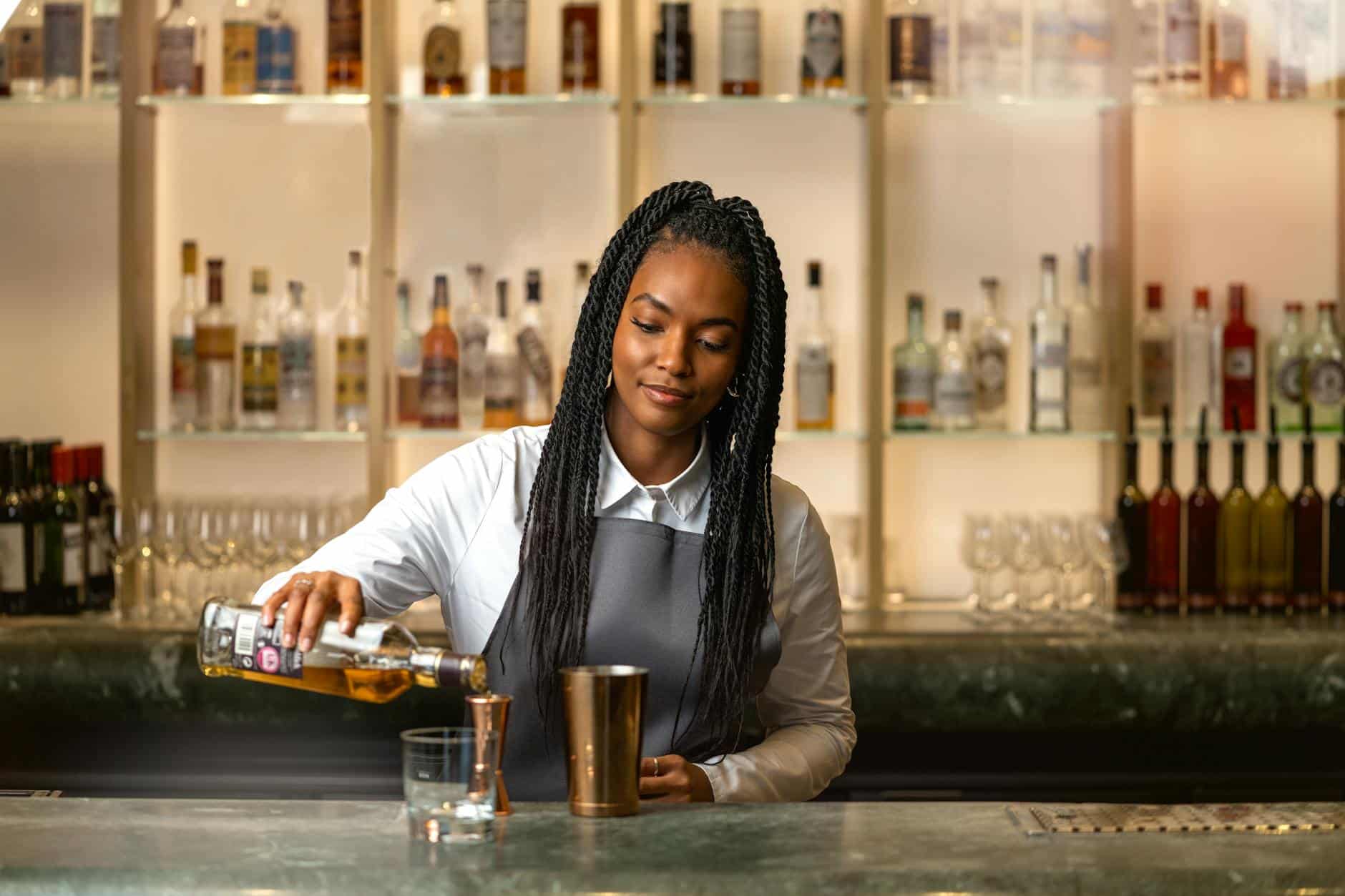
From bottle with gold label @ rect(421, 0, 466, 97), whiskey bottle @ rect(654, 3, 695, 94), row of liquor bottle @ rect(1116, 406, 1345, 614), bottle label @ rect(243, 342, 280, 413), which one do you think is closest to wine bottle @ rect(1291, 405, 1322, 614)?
row of liquor bottle @ rect(1116, 406, 1345, 614)

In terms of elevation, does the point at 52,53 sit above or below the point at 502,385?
above

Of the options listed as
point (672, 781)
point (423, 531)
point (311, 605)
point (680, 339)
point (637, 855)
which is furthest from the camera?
point (423, 531)

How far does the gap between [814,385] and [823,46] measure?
673 millimetres

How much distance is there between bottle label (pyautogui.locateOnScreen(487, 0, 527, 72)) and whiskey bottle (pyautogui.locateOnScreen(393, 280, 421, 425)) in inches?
19.2

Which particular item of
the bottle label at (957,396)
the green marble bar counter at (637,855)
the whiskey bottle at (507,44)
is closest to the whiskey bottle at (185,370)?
the whiskey bottle at (507,44)

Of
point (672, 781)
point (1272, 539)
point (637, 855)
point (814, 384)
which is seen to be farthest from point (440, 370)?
point (637, 855)

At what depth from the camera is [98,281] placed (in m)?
3.38

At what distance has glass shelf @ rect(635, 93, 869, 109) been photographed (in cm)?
317

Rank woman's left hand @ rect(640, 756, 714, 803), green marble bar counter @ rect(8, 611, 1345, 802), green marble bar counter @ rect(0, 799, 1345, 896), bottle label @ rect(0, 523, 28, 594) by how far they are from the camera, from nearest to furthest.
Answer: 1. green marble bar counter @ rect(0, 799, 1345, 896)
2. woman's left hand @ rect(640, 756, 714, 803)
3. green marble bar counter @ rect(8, 611, 1345, 802)
4. bottle label @ rect(0, 523, 28, 594)

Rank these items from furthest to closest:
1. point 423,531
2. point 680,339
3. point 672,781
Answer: point 423,531
point 680,339
point 672,781

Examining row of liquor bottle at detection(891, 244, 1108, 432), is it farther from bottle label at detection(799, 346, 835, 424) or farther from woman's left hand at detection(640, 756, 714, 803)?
woman's left hand at detection(640, 756, 714, 803)

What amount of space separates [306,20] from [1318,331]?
7.05ft

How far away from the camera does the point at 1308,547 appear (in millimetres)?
3104

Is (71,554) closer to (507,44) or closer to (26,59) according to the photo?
(26,59)
